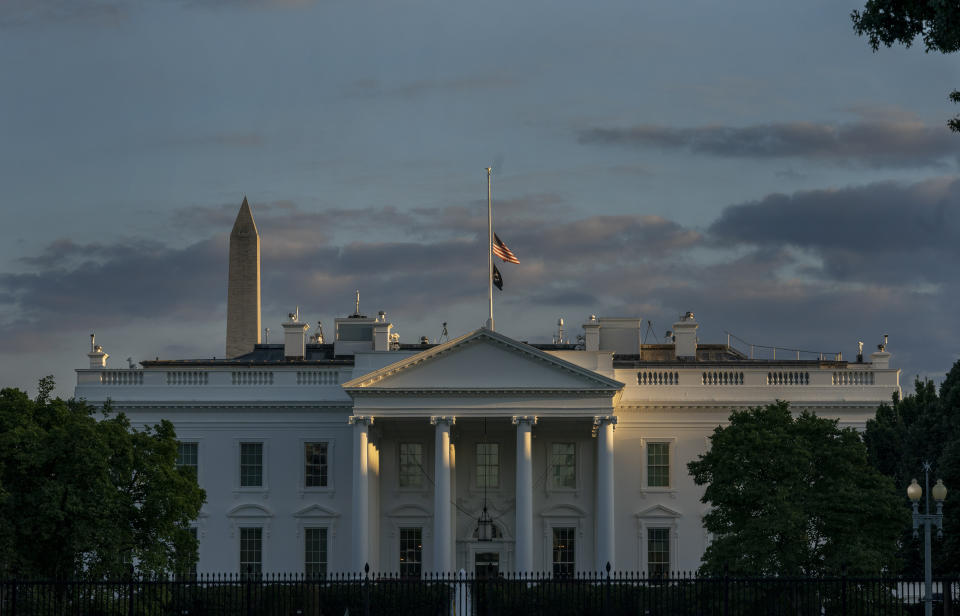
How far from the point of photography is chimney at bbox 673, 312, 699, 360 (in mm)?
84438

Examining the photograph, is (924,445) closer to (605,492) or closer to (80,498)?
(605,492)

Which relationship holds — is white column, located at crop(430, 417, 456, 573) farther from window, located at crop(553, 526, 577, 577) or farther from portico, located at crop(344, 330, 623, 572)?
window, located at crop(553, 526, 577, 577)

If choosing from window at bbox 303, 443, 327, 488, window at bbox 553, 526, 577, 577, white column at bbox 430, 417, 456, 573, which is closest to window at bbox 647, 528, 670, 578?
window at bbox 553, 526, 577, 577

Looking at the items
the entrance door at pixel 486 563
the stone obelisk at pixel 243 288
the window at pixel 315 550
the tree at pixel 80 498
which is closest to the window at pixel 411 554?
the entrance door at pixel 486 563

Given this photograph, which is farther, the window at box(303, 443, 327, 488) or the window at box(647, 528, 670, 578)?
the window at box(303, 443, 327, 488)

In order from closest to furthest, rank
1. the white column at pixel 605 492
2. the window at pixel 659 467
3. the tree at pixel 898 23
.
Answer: the tree at pixel 898 23 < the white column at pixel 605 492 < the window at pixel 659 467

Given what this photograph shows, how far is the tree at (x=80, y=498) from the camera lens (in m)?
55.9

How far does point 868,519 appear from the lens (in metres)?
60.5

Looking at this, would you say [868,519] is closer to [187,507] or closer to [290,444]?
[187,507]

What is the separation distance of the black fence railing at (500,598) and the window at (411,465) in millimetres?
15566

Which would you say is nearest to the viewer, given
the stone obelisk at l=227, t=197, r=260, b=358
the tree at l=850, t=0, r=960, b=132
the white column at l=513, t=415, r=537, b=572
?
the tree at l=850, t=0, r=960, b=132

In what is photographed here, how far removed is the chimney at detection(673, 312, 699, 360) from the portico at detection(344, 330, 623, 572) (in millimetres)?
9118

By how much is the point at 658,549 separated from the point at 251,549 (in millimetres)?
17573

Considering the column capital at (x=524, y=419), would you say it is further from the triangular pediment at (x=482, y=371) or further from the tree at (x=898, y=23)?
the tree at (x=898, y=23)
